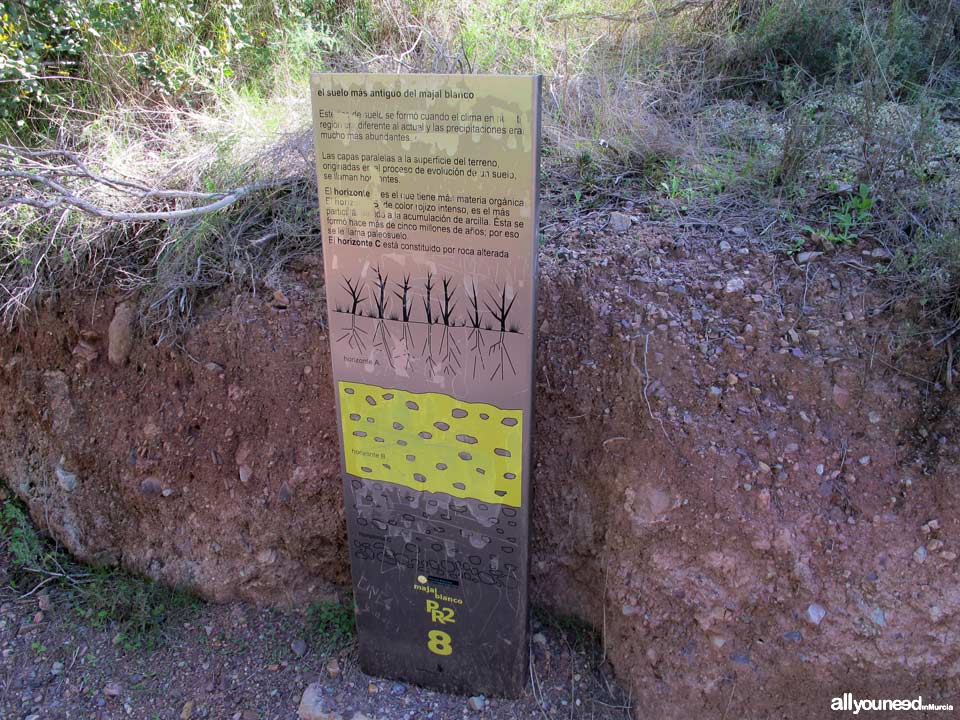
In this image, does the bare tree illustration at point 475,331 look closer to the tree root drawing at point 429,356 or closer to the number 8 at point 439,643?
the tree root drawing at point 429,356

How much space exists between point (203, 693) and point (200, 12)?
11.5 ft

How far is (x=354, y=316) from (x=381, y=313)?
9 cm

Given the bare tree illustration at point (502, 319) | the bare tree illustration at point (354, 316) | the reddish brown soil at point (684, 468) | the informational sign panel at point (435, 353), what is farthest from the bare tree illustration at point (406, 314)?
the reddish brown soil at point (684, 468)

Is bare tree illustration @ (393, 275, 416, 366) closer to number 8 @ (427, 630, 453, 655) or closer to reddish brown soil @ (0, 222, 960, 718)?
reddish brown soil @ (0, 222, 960, 718)

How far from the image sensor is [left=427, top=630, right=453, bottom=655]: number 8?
251 centimetres

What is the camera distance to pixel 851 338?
95.6 inches

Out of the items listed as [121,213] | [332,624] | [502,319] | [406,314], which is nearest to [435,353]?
[406,314]

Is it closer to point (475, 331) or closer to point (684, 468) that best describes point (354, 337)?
point (475, 331)

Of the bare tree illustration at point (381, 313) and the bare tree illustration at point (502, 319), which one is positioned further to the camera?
the bare tree illustration at point (381, 313)

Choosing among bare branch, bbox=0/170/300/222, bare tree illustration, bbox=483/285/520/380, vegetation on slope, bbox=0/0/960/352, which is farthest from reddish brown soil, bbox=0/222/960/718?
bare tree illustration, bbox=483/285/520/380

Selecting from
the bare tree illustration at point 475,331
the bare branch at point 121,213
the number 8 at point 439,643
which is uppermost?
the bare branch at point 121,213

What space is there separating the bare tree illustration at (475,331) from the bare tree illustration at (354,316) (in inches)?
13.1

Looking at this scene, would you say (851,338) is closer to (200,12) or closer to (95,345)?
(95,345)

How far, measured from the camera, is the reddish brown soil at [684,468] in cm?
228
